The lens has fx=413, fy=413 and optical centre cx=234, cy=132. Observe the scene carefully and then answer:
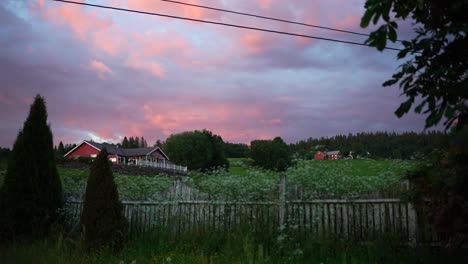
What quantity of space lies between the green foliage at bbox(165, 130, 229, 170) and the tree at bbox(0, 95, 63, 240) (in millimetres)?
42309

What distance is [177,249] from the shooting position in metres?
7.75

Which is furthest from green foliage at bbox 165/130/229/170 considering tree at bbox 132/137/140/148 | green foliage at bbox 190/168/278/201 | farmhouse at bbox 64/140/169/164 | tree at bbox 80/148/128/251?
tree at bbox 80/148/128/251

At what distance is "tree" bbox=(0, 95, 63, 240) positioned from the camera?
9297 mm

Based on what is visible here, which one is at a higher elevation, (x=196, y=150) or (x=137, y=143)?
(x=137, y=143)

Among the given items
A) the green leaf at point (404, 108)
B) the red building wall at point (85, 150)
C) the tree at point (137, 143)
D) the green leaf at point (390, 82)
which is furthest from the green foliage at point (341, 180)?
the tree at point (137, 143)

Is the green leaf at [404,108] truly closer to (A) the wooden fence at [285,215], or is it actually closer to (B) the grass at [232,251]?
(B) the grass at [232,251]

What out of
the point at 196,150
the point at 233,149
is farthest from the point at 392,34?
the point at 233,149

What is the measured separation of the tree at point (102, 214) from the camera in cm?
808

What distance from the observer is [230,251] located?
23.5 ft

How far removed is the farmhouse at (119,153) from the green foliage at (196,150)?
3702 millimetres

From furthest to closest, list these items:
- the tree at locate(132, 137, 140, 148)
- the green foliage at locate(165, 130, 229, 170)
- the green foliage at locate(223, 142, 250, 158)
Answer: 1. the tree at locate(132, 137, 140, 148)
2. the green foliage at locate(223, 142, 250, 158)
3. the green foliage at locate(165, 130, 229, 170)

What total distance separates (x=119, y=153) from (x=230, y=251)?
54330 mm

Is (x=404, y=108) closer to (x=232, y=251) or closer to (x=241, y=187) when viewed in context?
(x=232, y=251)

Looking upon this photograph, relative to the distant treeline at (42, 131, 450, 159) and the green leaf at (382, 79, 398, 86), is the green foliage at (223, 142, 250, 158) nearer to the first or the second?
Answer: the distant treeline at (42, 131, 450, 159)
